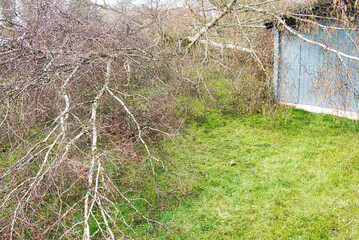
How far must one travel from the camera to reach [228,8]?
729 cm

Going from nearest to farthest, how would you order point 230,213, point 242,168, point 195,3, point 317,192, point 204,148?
point 230,213 < point 317,192 < point 242,168 < point 204,148 < point 195,3

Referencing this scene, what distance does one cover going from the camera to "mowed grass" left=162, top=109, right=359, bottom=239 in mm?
3545

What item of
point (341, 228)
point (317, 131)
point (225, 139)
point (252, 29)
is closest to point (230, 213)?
point (341, 228)

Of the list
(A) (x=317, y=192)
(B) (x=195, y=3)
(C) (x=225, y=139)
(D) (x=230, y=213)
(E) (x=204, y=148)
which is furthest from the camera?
(B) (x=195, y=3)

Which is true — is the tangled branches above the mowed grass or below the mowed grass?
above

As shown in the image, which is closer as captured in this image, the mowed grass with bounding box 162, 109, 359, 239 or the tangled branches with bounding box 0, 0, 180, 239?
the tangled branches with bounding box 0, 0, 180, 239

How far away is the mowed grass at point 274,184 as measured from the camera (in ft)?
11.6

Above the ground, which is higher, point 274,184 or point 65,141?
point 65,141

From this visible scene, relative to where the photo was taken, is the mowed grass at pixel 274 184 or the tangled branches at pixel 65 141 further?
the mowed grass at pixel 274 184

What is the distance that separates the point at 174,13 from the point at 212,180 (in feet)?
18.9

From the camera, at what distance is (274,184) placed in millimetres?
4512

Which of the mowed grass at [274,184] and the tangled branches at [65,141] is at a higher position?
the tangled branches at [65,141]

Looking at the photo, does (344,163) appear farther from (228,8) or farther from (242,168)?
(228,8)

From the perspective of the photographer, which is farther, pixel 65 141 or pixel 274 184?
pixel 274 184
